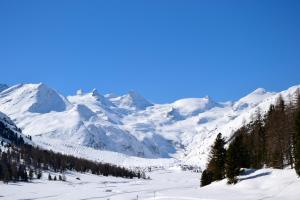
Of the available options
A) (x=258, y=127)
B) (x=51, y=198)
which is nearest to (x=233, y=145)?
(x=258, y=127)

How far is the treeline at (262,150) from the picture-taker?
81.4 m

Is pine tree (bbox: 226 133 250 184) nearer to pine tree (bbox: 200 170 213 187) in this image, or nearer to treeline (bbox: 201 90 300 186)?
treeline (bbox: 201 90 300 186)

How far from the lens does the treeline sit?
267 ft

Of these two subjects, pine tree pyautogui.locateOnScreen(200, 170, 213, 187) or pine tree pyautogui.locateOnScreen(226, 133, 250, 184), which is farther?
pine tree pyautogui.locateOnScreen(200, 170, 213, 187)

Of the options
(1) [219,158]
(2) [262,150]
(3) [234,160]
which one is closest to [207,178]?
(2) [262,150]

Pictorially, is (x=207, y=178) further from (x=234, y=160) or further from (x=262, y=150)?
(x=234, y=160)

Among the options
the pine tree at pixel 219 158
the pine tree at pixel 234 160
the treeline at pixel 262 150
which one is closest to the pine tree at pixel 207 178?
the treeline at pixel 262 150

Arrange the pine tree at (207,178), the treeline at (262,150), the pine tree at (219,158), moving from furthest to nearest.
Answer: the pine tree at (207,178)
the pine tree at (219,158)
the treeline at (262,150)

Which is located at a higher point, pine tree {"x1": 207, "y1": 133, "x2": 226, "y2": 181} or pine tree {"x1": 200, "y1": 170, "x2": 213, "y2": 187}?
pine tree {"x1": 207, "y1": 133, "x2": 226, "y2": 181}

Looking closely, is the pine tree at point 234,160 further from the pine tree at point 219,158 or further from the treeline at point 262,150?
the pine tree at point 219,158

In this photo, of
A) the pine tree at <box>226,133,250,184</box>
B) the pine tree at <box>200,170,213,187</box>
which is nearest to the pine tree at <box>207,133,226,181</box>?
the pine tree at <box>226,133,250,184</box>

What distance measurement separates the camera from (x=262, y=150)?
113000 mm

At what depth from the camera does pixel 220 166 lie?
93875 mm

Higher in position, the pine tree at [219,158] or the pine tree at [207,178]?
the pine tree at [219,158]
